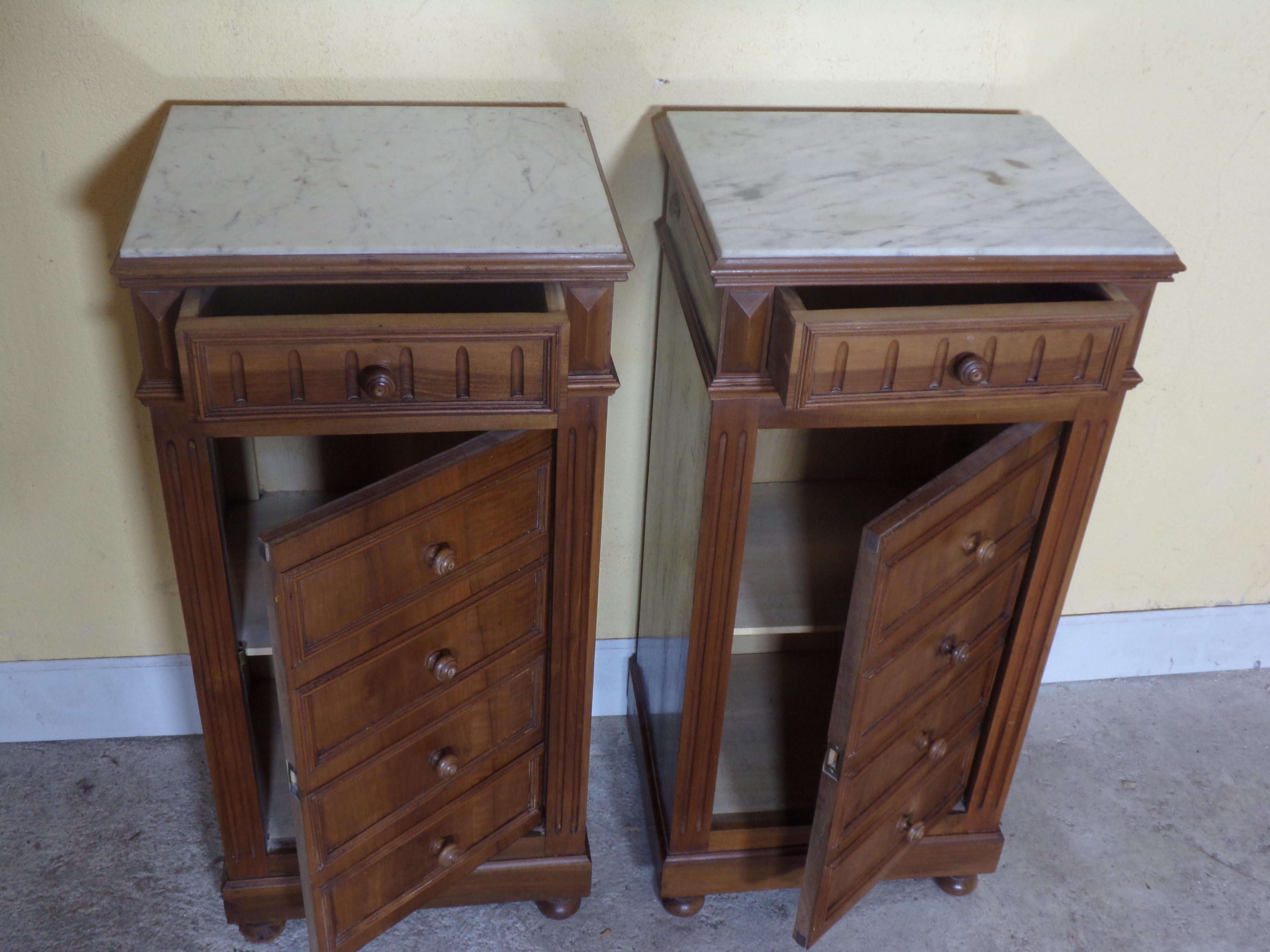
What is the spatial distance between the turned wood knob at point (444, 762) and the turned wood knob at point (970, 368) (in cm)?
80

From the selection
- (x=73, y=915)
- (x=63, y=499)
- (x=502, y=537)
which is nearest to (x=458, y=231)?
(x=502, y=537)

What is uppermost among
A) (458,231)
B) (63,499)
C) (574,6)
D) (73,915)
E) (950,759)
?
(574,6)

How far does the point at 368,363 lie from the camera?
125cm

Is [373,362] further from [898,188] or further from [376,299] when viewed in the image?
[898,188]

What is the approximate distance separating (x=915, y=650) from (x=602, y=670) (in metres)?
0.82

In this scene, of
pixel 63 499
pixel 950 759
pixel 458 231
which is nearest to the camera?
pixel 458 231

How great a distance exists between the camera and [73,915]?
5.86ft

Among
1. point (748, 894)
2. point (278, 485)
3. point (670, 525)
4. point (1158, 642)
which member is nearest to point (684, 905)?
point (748, 894)

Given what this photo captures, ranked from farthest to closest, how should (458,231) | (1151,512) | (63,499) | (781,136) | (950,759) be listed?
(1151,512)
(63,499)
(950,759)
(781,136)
(458,231)

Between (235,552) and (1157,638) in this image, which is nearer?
(235,552)

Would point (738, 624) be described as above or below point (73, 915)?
above

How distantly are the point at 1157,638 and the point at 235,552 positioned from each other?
1757 mm

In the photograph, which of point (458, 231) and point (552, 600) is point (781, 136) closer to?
point (458, 231)

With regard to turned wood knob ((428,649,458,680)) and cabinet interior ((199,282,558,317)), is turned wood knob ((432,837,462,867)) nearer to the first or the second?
turned wood knob ((428,649,458,680))
